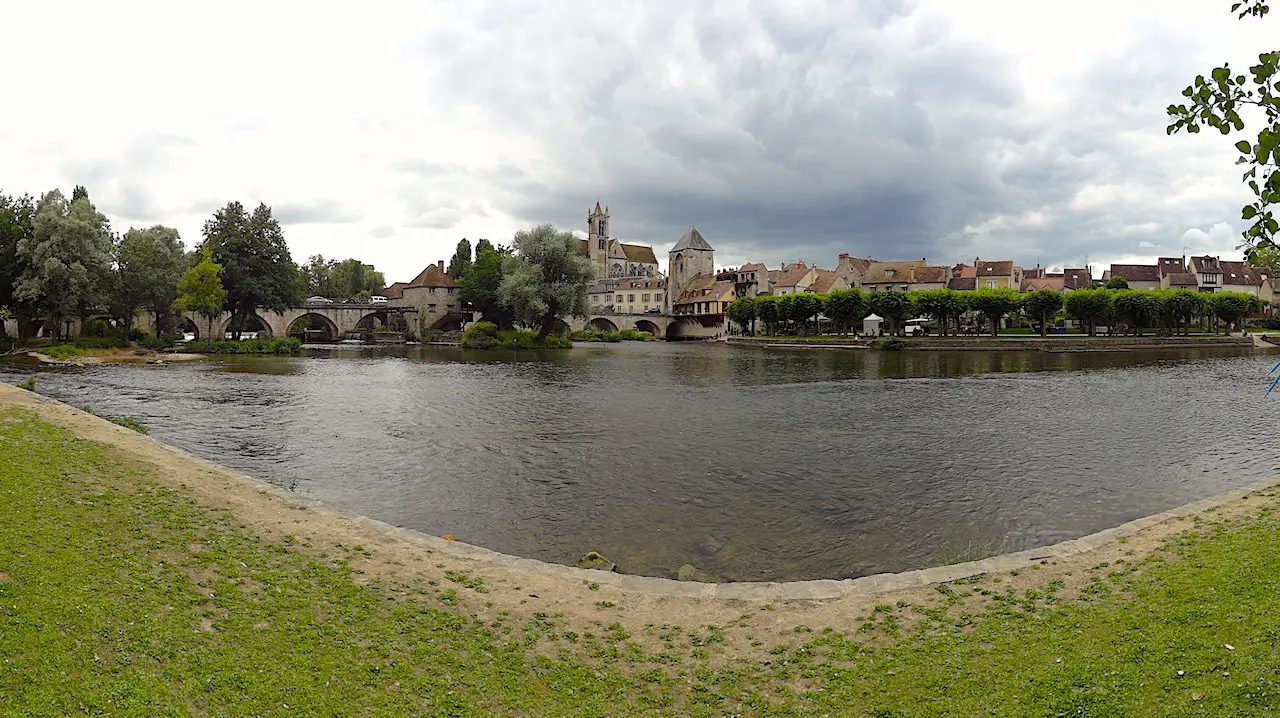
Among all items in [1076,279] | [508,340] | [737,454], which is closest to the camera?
[737,454]

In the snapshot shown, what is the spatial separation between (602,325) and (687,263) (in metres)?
24.2

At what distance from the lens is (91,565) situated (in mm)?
7375

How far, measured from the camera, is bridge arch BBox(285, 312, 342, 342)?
4402 inches

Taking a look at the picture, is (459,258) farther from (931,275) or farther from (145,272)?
(931,275)

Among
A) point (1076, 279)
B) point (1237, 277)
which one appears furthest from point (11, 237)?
point (1237, 277)

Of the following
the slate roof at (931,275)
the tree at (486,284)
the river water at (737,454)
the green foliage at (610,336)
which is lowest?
the river water at (737,454)

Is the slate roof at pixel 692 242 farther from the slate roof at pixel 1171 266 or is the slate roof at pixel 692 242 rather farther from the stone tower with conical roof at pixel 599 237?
the slate roof at pixel 1171 266

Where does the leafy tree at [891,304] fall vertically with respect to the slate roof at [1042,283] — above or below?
below

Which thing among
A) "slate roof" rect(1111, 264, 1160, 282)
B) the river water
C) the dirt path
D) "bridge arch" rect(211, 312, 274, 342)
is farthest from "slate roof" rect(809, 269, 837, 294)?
the dirt path

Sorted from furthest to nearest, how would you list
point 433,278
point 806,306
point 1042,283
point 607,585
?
point 1042,283, point 433,278, point 806,306, point 607,585

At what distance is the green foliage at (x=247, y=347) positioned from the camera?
71.8 meters

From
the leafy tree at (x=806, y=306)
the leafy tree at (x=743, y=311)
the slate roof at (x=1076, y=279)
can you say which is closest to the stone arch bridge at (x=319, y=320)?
the leafy tree at (x=743, y=311)

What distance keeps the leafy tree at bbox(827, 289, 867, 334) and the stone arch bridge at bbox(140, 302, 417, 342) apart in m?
65.0

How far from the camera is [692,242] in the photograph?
481ft
